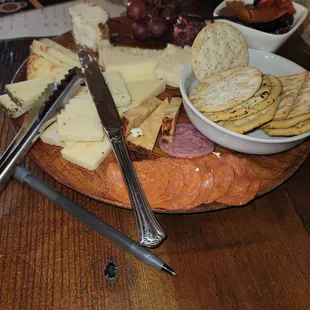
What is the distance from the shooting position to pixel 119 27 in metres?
1.61

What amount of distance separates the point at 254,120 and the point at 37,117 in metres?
0.58

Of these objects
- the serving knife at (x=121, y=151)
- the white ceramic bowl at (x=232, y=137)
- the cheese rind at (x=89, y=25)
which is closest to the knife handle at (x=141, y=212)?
the serving knife at (x=121, y=151)

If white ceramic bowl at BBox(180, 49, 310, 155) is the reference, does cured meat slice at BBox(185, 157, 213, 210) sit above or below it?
below

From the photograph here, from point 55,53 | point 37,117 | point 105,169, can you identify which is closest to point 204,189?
point 105,169

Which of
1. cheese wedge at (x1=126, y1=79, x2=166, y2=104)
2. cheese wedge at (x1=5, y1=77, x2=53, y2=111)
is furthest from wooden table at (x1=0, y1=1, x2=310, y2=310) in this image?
cheese wedge at (x1=126, y1=79, x2=166, y2=104)

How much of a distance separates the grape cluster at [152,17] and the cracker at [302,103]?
2.01 feet

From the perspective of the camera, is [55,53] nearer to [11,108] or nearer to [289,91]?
[11,108]

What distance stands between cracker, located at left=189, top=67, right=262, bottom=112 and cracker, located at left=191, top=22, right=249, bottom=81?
5 centimetres

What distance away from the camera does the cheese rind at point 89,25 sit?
56.2 inches

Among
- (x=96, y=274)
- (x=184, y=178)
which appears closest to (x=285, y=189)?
(x=184, y=178)

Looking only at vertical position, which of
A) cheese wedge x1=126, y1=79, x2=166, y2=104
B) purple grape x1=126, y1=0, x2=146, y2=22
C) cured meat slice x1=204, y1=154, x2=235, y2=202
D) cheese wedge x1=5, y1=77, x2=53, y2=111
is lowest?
cheese wedge x1=5, y1=77, x2=53, y2=111

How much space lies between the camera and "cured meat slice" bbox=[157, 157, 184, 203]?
0.94 meters

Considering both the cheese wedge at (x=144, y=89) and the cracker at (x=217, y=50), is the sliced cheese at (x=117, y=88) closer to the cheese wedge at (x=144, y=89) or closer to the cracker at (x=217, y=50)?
the cheese wedge at (x=144, y=89)

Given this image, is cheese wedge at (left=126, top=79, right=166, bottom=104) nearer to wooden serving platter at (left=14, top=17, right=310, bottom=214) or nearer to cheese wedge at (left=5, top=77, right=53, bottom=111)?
wooden serving platter at (left=14, top=17, right=310, bottom=214)
